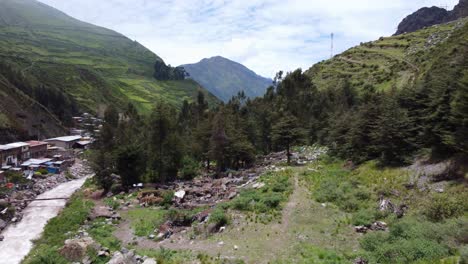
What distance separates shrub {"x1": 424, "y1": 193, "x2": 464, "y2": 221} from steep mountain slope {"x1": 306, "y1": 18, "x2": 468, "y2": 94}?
237 ft

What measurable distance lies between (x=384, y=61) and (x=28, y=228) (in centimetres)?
12149

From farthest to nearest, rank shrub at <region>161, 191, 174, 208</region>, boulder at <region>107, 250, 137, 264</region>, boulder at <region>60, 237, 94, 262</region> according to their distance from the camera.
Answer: shrub at <region>161, 191, 174, 208</region>, boulder at <region>60, 237, 94, 262</region>, boulder at <region>107, 250, 137, 264</region>

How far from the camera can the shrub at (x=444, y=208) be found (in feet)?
62.6

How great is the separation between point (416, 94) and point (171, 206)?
96.6ft

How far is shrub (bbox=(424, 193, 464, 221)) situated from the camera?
19.1 metres

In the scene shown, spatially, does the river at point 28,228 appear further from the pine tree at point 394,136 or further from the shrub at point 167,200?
the pine tree at point 394,136

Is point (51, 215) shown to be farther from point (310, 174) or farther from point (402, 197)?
point (402, 197)

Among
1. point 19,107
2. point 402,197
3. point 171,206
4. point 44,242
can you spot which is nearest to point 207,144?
point 171,206

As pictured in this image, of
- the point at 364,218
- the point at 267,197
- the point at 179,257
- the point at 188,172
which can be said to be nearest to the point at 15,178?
the point at 188,172

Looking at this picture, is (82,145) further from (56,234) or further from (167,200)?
(167,200)

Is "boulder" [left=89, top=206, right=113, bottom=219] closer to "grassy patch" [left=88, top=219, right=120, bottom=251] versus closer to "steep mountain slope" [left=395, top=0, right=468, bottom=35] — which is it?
"grassy patch" [left=88, top=219, right=120, bottom=251]

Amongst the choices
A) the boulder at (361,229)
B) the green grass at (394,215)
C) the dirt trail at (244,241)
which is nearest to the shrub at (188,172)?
the green grass at (394,215)

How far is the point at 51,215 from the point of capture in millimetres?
42344

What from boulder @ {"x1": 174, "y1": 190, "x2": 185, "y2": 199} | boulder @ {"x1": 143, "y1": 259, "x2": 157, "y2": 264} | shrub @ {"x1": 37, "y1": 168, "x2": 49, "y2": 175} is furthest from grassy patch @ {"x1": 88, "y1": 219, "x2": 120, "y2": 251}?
shrub @ {"x1": 37, "y1": 168, "x2": 49, "y2": 175}
